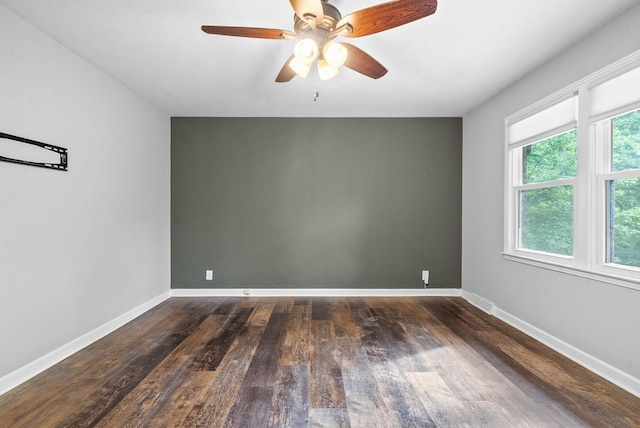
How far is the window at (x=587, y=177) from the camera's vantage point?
2.30 metres

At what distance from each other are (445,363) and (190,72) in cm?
339

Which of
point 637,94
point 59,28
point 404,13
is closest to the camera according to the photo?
point 404,13

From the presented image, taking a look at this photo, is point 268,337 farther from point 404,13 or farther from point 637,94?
point 637,94

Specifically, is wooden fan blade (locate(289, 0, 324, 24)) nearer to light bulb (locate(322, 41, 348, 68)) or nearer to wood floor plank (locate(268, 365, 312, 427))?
light bulb (locate(322, 41, 348, 68))

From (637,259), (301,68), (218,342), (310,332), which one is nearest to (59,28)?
(301,68)

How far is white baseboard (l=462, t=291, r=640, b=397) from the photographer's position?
2.19 m

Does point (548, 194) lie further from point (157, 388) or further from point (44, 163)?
point (44, 163)

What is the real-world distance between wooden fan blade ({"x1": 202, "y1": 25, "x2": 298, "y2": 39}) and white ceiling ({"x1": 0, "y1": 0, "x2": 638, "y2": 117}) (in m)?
0.32

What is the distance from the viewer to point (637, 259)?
89.8 inches

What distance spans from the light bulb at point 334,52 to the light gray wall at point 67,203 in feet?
6.97

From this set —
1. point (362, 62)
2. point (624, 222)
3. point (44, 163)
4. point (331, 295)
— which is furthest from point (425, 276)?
point (44, 163)

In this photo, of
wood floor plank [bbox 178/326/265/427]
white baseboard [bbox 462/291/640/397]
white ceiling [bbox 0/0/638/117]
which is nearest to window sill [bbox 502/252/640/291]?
white baseboard [bbox 462/291/640/397]

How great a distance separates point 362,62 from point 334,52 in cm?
43

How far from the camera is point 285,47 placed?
2.75m
